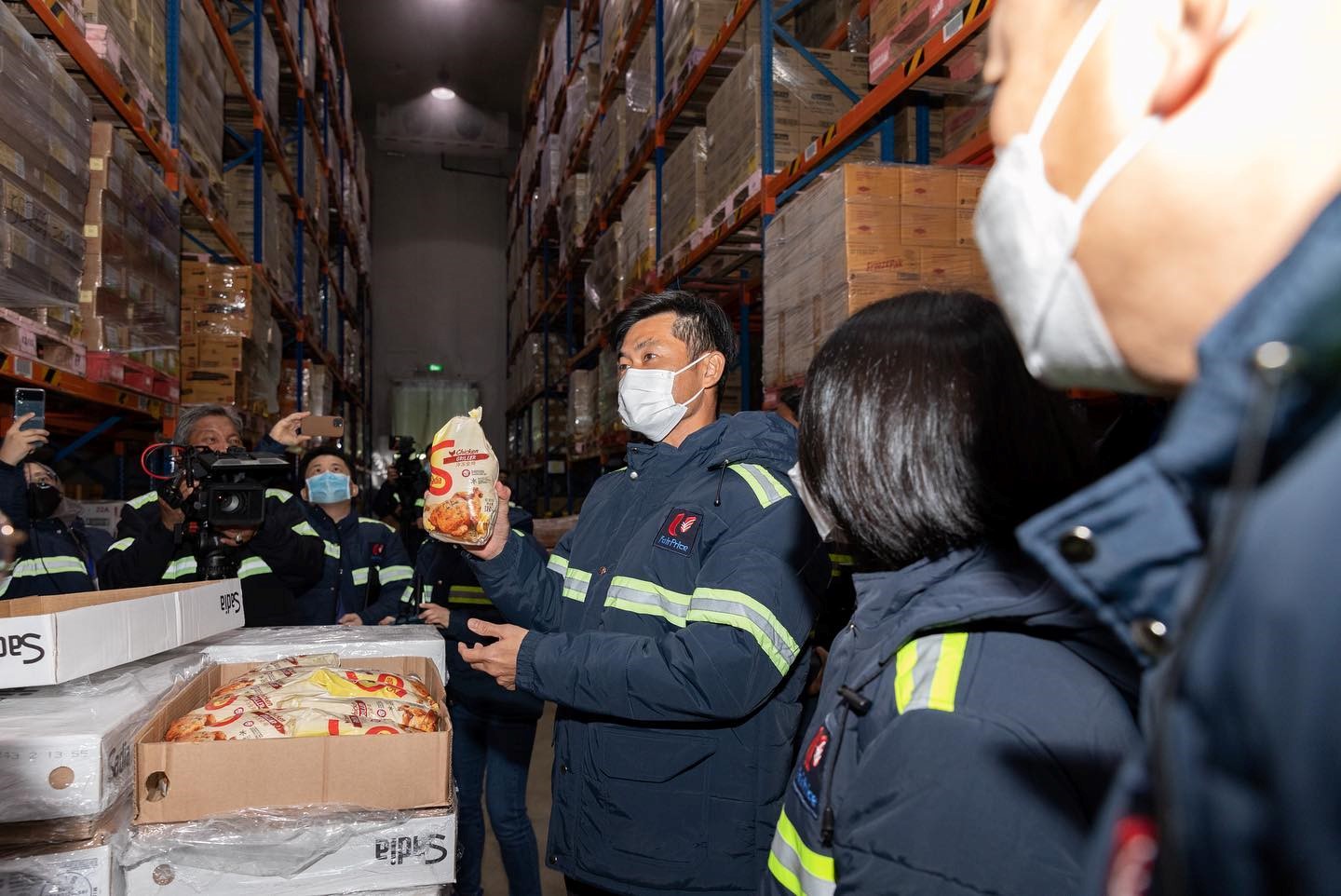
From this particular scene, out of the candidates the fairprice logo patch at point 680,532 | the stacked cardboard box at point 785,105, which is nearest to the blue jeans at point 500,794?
the fairprice logo patch at point 680,532

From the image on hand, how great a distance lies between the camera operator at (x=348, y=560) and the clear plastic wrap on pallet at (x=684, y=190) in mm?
2313

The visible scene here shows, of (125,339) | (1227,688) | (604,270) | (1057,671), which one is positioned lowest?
(1057,671)

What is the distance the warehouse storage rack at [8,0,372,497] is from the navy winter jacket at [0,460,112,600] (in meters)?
0.36

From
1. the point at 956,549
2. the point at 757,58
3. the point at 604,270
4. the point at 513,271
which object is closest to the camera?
the point at 956,549

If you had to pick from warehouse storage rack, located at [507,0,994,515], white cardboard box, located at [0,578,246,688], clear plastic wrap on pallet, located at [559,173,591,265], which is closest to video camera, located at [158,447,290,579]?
white cardboard box, located at [0,578,246,688]

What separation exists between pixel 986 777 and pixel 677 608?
0.96 metres

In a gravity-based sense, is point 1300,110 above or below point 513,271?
below

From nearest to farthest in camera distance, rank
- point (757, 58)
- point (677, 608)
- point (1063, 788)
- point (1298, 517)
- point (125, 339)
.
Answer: point (1298, 517)
point (1063, 788)
point (677, 608)
point (125, 339)
point (757, 58)

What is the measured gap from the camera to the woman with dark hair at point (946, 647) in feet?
2.42

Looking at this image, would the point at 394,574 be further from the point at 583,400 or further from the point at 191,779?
the point at 583,400

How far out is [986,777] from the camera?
0.74 meters

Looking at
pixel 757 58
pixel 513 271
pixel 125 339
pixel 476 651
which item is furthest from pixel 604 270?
pixel 513 271

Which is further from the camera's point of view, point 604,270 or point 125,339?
point 604,270

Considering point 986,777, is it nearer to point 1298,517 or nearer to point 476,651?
point 1298,517
